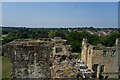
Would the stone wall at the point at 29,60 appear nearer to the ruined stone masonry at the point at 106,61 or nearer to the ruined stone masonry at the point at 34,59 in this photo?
the ruined stone masonry at the point at 34,59

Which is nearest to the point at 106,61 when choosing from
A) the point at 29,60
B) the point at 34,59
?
the point at 34,59

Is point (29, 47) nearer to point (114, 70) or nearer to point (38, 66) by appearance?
point (38, 66)

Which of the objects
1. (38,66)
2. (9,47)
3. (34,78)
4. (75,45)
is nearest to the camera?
(34,78)

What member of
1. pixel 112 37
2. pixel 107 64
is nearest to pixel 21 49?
pixel 107 64

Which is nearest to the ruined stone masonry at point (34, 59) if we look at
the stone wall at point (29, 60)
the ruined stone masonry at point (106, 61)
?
the stone wall at point (29, 60)

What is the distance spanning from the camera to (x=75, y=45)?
111 feet

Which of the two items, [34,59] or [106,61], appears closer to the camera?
[34,59]

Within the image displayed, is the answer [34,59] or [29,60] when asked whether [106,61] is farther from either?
[29,60]

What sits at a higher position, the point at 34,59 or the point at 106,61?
the point at 34,59

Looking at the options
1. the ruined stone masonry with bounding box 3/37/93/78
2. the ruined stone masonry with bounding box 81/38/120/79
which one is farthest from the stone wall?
the ruined stone masonry with bounding box 81/38/120/79

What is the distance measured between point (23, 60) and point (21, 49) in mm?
982

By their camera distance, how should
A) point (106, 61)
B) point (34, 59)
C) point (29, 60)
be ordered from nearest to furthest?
1. point (29, 60)
2. point (34, 59)
3. point (106, 61)

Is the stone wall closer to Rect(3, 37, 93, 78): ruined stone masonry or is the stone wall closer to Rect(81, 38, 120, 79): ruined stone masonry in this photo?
Rect(3, 37, 93, 78): ruined stone masonry

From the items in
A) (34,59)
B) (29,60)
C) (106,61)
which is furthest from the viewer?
(106,61)
